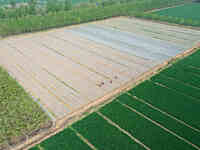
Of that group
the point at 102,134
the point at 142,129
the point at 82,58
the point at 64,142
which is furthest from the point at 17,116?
the point at 82,58

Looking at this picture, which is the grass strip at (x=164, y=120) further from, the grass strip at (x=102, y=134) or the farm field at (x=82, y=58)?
the grass strip at (x=102, y=134)

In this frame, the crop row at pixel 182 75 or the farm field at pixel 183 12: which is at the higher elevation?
the farm field at pixel 183 12

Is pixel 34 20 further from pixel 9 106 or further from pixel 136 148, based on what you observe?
pixel 136 148

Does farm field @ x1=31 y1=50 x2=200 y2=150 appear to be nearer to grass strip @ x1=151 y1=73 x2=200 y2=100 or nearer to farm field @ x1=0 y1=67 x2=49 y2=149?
grass strip @ x1=151 y1=73 x2=200 y2=100

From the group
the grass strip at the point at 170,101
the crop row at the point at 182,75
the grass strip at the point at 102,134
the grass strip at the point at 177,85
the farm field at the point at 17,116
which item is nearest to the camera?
the farm field at the point at 17,116

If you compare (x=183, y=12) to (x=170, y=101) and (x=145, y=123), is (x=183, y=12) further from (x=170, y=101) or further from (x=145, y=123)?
(x=145, y=123)

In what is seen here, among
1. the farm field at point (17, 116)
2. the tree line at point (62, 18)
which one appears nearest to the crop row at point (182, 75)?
the farm field at point (17, 116)
